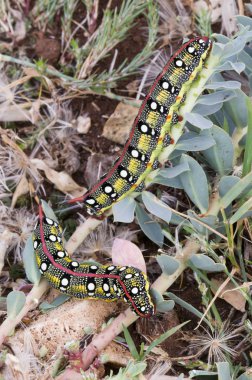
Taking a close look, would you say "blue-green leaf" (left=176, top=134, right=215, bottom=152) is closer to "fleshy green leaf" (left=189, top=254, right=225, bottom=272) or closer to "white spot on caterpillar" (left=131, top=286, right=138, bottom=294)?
"fleshy green leaf" (left=189, top=254, right=225, bottom=272)

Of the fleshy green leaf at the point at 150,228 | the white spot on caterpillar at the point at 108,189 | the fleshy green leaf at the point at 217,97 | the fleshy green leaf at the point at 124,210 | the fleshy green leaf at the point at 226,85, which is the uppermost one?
the fleshy green leaf at the point at 226,85

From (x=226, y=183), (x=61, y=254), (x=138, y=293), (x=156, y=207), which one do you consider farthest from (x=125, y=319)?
(x=226, y=183)

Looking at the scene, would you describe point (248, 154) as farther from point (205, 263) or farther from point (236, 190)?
point (205, 263)

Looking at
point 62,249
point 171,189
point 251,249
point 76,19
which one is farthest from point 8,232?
point 76,19

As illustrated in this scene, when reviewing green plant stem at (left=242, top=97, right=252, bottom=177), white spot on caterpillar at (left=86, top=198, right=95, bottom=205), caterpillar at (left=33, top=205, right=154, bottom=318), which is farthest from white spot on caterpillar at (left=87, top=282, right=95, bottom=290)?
green plant stem at (left=242, top=97, right=252, bottom=177)

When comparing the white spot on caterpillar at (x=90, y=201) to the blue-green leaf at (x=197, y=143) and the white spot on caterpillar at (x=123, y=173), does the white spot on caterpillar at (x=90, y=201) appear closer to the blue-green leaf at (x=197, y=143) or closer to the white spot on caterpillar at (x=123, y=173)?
the white spot on caterpillar at (x=123, y=173)

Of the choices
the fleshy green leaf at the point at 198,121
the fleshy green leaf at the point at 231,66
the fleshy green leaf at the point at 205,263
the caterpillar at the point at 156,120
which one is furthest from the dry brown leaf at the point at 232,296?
the fleshy green leaf at the point at 231,66

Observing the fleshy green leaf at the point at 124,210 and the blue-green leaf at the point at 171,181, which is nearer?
the fleshy green leaf at the point at 124,210
